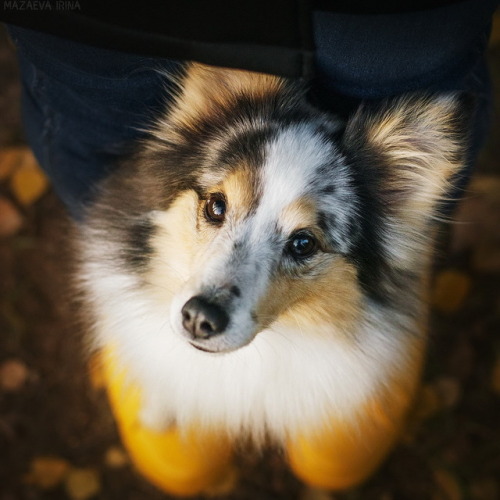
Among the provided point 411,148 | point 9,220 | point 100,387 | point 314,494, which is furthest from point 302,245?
point 9,220

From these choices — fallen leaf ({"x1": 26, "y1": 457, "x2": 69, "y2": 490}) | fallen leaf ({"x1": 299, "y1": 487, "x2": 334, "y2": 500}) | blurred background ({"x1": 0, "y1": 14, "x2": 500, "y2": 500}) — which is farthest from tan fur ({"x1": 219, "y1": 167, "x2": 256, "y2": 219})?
fallen leaf ({"x1": 26, "y1": 457, "x2": 69, "y2": 490})

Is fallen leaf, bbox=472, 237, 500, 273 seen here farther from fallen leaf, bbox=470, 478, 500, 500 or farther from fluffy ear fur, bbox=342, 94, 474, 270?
fluffy ear fur, bbox=342, 94, 474, 270

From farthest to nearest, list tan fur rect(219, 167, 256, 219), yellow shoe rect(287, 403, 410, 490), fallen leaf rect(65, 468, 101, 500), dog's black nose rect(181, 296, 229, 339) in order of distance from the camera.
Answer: fallen leaf rect(65, 468, 101, 500) → yellow shoe rect(287, 403, 410, 490) → tan fur rect(219, 167, 256, 219) → dog's black nose rect(181, 296, 229, 339)

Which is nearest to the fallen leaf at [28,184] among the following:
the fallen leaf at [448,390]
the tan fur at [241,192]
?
the tan fur at [241,192]

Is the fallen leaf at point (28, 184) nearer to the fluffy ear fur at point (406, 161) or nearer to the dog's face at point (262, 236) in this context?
the dog's face at point (262, 236)

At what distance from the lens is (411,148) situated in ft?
4.69

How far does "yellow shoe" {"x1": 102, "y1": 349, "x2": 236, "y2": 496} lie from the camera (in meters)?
1.94

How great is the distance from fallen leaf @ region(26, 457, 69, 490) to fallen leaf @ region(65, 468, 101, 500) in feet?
0.11

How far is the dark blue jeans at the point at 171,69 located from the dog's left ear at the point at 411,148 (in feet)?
0.30

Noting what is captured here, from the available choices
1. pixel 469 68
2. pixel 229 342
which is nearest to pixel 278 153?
pixel 229 342

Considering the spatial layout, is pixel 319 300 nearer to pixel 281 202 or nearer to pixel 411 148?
pixel 281 202

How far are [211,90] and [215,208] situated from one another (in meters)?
0.31

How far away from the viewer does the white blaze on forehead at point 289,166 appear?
1.38 m

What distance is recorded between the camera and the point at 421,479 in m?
2.29
